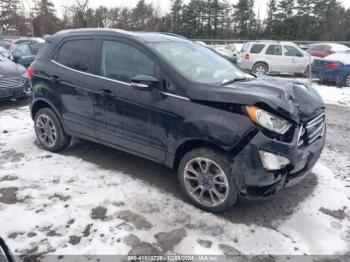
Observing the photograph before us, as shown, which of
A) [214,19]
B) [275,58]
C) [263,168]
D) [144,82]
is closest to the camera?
[263,168]

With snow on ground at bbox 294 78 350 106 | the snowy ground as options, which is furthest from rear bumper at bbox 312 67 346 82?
the snowy ground

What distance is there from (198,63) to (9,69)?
19.5 feet

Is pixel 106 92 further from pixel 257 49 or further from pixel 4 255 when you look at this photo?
pixel 257 49

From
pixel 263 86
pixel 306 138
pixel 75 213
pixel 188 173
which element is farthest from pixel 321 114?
pixel 75 213

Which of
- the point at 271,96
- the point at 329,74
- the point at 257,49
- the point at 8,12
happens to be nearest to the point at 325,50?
the point at 257,49

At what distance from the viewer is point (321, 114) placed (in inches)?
141

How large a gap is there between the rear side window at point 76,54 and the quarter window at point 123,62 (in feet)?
0.96

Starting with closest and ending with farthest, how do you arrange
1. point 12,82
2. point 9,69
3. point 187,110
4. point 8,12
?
1. point 187,110
2. point 12,82
3. point 9,69
4. point 8,12

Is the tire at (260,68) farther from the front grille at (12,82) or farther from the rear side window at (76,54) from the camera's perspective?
the rear side window at (76,54)

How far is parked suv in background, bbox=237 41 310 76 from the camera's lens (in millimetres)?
14180

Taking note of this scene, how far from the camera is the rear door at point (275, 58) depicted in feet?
46.4

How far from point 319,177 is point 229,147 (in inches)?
75.1

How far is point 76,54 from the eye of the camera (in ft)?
14.1

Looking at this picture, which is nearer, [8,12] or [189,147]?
[189,147]
